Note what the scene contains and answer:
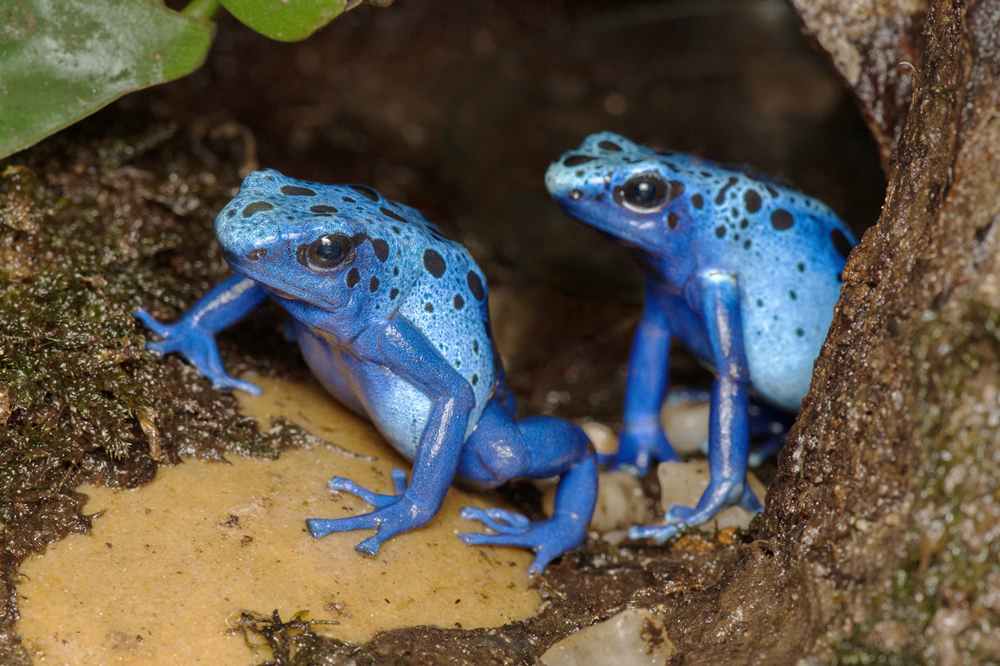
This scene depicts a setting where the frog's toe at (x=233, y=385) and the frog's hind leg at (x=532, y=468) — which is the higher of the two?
the frog's hind leg at (x=532, y=468)

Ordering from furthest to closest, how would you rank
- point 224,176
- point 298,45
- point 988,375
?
1. point 298,45
2. point 224,176
3. point 988,375

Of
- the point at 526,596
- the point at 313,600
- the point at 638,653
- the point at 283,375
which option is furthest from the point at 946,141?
the point at 283,375

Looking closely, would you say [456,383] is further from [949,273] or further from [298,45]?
[298,45]

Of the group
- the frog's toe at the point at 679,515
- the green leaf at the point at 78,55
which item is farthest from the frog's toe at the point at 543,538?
the green leaf at the point at 78,55

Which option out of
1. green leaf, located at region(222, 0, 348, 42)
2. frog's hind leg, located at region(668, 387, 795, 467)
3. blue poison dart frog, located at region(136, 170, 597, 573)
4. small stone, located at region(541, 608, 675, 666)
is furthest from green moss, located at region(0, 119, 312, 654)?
frog's hind leg, located at region(668, 387, 795, 467)

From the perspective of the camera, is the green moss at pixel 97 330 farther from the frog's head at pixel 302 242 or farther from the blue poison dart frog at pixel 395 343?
the frog's head at pixel 302 242

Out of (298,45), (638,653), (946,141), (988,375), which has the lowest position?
(298,45)

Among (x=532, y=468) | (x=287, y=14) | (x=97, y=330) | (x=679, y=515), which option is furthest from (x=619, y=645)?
(x=287, y=14)
